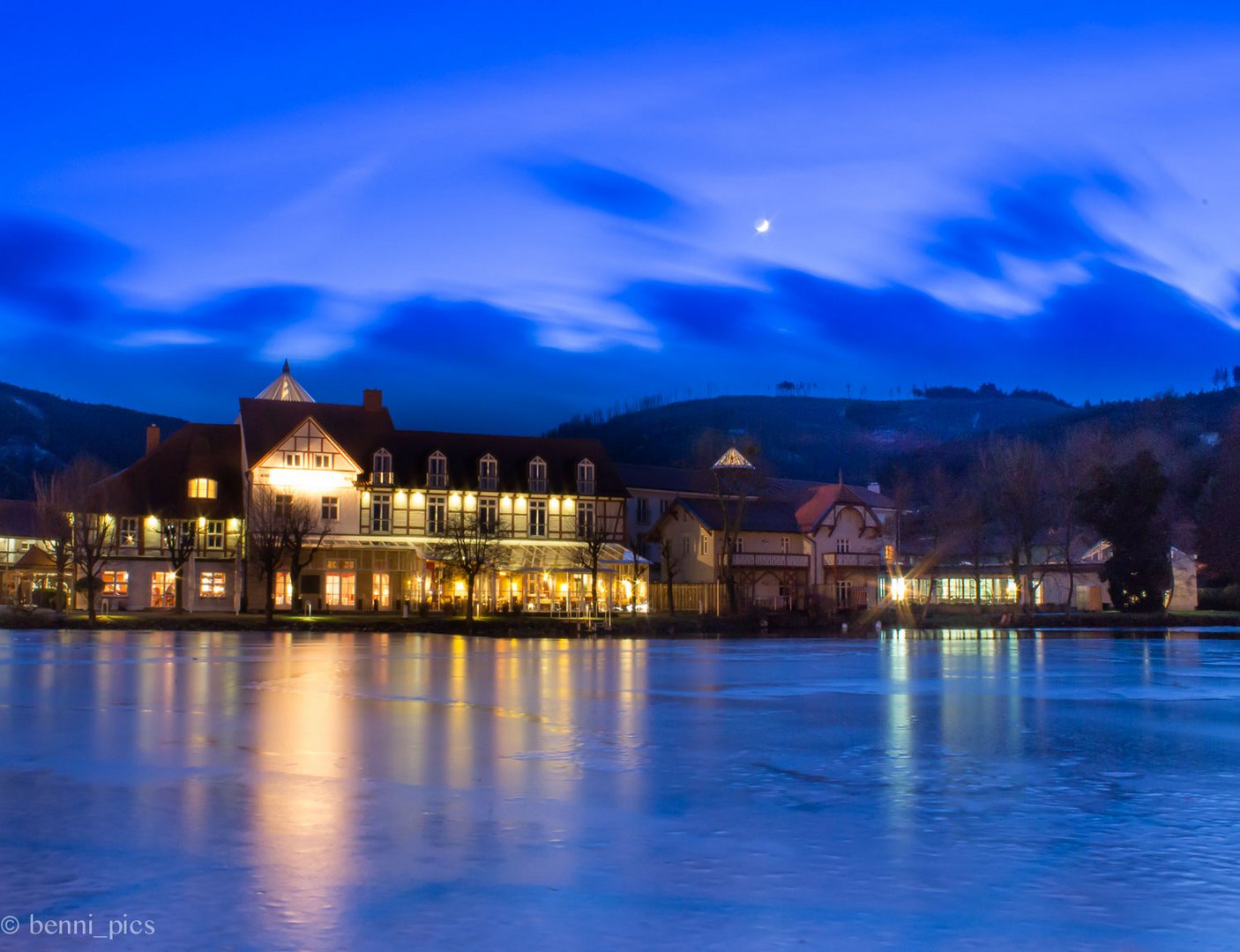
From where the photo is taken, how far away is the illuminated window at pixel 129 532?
6384 centimetres

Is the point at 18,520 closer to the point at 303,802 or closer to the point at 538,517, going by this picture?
the point at 538,517

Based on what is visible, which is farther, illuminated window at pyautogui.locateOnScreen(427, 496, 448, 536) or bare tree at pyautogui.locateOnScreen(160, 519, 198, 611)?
illuminated window at pyautogui.locateOnScreen(427, 496, 448, 536)

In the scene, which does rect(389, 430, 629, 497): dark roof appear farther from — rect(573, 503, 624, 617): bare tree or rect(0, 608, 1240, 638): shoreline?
rect(0, 608, 1240, 638): shoreline

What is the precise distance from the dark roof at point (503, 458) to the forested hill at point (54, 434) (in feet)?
384

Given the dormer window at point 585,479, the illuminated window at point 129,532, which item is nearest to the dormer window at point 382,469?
the dormer window at point 585,479

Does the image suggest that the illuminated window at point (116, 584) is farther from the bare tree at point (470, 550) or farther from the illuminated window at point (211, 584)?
the bare tree at point (470, 550)

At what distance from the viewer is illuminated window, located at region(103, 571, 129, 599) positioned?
63.7 meters

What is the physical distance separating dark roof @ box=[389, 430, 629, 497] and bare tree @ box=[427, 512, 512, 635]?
4468 mm

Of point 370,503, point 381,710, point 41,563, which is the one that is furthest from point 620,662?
point 41,563

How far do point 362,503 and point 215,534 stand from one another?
26.6ft

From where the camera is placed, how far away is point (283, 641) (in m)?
40.6

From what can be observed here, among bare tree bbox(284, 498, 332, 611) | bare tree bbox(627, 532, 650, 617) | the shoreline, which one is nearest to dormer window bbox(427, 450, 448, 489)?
bare tree bbox(284, 498, 332, 611)

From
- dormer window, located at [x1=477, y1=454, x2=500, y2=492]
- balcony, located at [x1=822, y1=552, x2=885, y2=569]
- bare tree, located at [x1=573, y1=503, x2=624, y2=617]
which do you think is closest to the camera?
bare tree, located at [x1=573, y1=503, x2=624, y2=617]

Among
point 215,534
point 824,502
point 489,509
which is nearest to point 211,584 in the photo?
point 215,534
